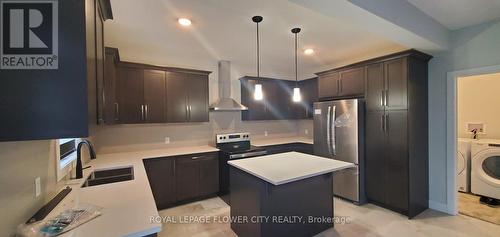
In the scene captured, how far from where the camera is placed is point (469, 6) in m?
2.27

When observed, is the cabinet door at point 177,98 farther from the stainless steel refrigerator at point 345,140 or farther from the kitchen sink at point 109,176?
the stainless steel refrigerator at point 345,140

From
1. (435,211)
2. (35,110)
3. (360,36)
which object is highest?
(360,36)

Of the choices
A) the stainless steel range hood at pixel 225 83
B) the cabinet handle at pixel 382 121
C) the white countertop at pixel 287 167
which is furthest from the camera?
the stainless steel range hood at pixel 225 83

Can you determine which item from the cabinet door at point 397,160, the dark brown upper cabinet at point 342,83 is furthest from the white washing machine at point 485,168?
the dark brown upper cabinet at point 342,83

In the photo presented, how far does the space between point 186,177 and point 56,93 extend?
2.81 metres

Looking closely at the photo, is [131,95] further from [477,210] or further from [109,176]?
[477,210]

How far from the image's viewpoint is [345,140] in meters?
3.46

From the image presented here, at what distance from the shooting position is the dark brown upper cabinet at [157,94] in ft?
10.5

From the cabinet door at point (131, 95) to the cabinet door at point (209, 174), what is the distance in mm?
1242

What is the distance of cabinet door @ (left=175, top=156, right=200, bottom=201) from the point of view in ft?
11.0

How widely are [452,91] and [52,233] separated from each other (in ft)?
14.3

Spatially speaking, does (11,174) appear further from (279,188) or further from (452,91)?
(452,91)

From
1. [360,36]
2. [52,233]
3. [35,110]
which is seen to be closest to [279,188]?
[52,233]

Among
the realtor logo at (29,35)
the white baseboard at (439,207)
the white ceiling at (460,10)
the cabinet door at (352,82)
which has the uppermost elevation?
the white ceiling at (460,10)
